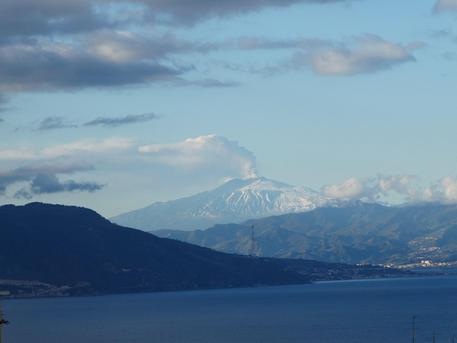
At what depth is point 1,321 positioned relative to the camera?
100688 mm

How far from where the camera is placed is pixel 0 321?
100m

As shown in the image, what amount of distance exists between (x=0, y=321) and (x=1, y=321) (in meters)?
0.38
